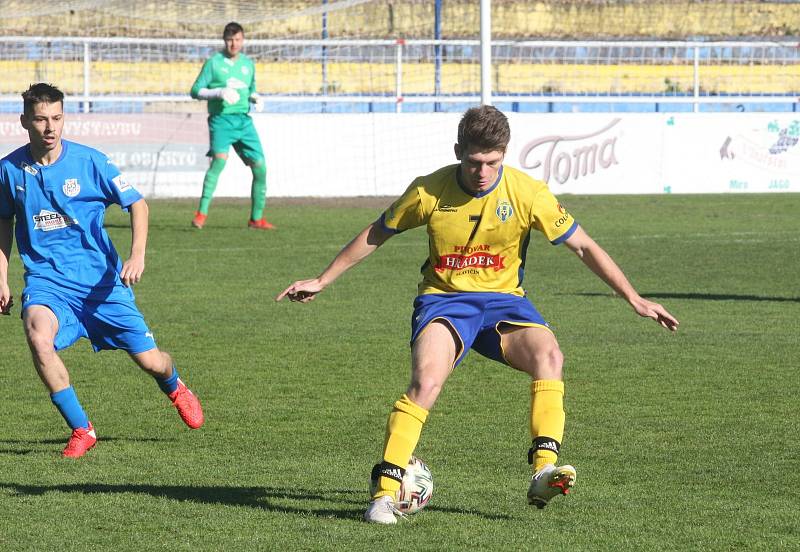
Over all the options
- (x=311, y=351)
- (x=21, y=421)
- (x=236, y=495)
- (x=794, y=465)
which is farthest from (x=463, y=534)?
(x=311, y=351)

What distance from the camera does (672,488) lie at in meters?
5.39

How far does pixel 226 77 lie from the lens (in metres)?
15.6

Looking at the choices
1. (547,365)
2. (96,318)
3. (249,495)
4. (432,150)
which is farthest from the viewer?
(432,150)

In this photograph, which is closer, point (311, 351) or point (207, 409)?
point (207, 409)

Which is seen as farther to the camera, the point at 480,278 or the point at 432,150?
the point at 432,150

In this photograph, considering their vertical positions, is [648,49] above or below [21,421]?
above

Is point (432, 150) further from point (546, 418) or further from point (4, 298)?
point (546, 418)

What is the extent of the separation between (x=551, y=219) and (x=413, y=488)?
1.08 meters

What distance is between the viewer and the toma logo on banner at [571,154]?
828 inches

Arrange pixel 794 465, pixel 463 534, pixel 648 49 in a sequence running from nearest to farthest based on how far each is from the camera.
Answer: pixel 463 534, pixel 794 465, pixel 648 49

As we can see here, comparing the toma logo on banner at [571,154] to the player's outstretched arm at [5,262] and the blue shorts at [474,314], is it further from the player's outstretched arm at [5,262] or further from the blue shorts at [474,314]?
the blue shorts at [474,314]

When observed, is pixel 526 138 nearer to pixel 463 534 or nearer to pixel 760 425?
pixel 760 425

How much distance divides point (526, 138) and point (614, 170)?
1624 millimetres

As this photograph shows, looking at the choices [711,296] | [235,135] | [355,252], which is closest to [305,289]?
[355,252]
